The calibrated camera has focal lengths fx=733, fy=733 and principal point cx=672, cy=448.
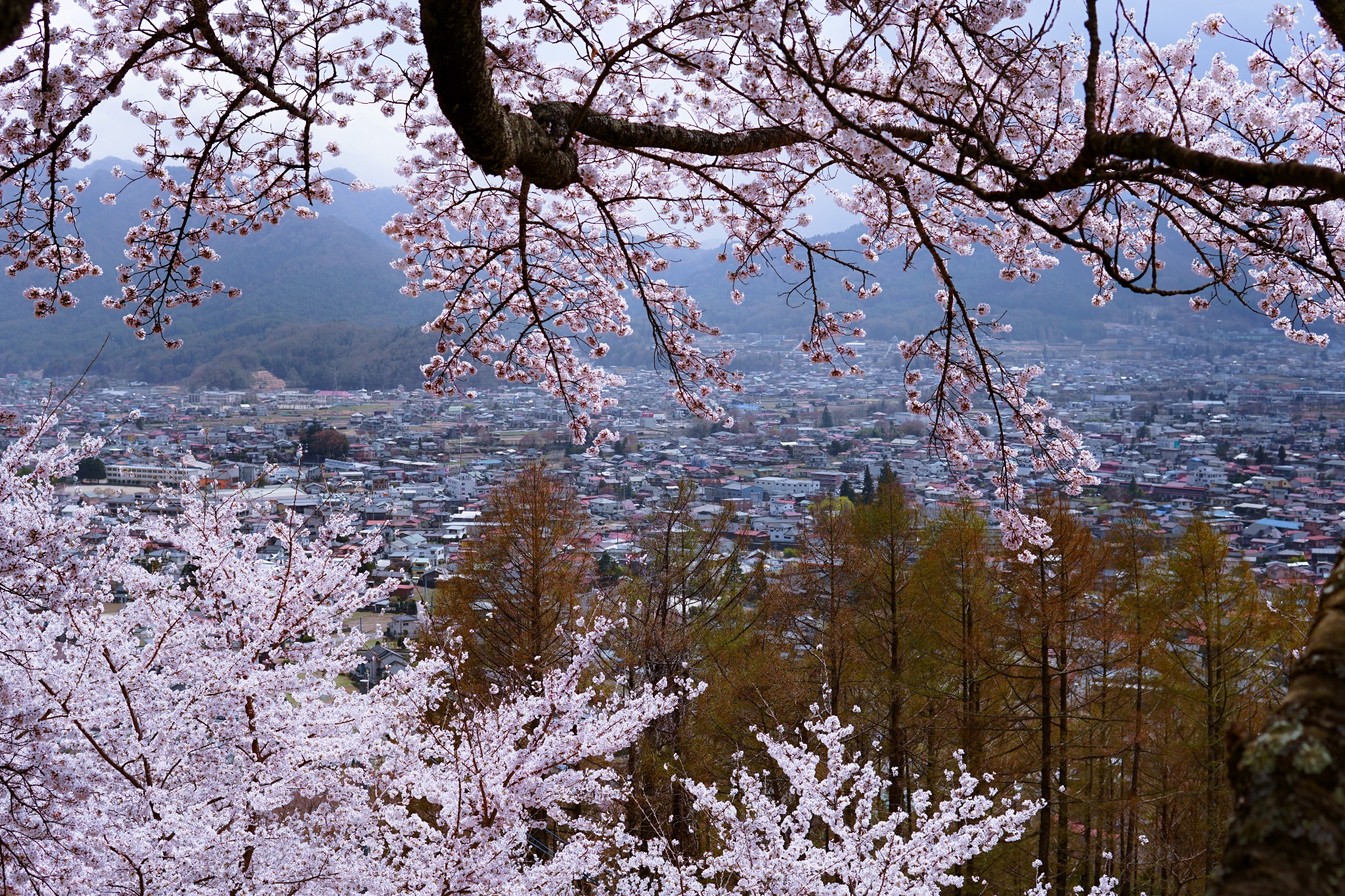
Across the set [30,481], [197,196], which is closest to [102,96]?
[197,196]

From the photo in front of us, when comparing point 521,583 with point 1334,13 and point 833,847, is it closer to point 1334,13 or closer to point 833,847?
point 833,847

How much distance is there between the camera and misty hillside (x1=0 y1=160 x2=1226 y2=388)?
4041 cm

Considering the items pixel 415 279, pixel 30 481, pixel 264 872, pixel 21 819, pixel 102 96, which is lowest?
pixel 264 872

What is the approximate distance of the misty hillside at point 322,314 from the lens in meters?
40.4

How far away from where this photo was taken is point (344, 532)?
5340 mm

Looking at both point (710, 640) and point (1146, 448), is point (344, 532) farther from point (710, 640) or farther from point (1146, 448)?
point (1146, 448)

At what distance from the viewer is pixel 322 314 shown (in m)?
56.8

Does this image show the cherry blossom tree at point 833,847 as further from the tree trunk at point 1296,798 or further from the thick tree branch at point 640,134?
the tree trunk at point 1296,798

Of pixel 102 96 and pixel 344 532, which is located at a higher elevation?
pixel 102 96

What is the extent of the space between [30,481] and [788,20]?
16.8 feet

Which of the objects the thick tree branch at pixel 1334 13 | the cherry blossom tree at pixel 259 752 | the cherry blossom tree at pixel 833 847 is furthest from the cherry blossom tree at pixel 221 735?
the thick tree branch at pixel 1334 13

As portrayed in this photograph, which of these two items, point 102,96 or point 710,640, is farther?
point 710,640

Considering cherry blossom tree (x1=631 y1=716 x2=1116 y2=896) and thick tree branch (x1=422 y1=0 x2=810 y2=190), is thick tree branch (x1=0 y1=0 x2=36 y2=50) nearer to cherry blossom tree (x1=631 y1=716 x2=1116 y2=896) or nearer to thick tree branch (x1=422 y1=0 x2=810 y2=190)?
thick tree branch (x1=422 y1=0 x2=810 y2=190)

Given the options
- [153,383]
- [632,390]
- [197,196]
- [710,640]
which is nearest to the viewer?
[197,196]
